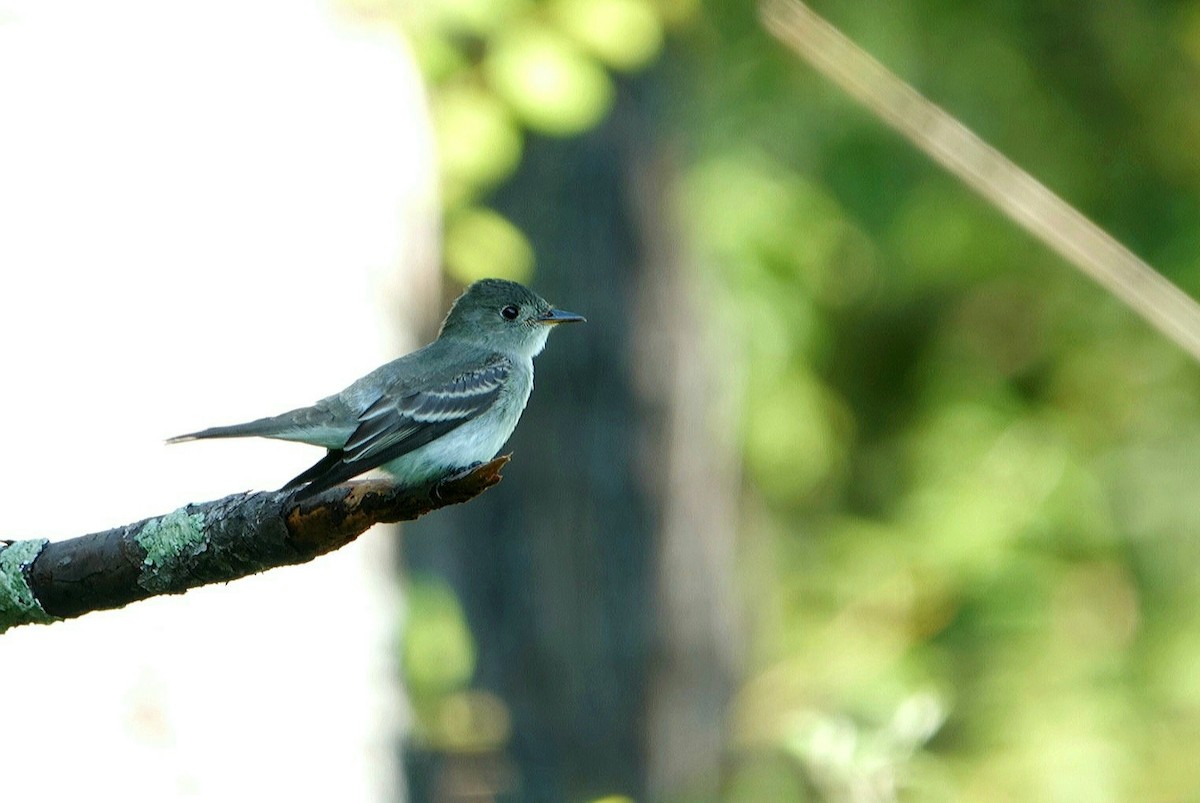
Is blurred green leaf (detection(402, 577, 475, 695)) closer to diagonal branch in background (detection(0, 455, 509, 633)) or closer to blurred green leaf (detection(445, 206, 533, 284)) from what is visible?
blurred green leaf (detection(445, 206, 533, 284))

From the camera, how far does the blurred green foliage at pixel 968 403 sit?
9.08 metres

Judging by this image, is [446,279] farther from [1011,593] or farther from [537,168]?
[1011,593]

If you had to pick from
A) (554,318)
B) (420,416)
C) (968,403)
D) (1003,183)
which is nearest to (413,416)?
(420,416)

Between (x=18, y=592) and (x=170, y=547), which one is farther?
(x=18, y=592)

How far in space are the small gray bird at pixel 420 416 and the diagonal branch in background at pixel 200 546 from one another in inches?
10.1

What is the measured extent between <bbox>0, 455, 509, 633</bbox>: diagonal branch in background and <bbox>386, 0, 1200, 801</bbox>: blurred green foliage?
15.3ft

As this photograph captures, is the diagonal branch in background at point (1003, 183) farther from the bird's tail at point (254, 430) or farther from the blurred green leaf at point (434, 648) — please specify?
the blurred green leaf at point (434, 648)

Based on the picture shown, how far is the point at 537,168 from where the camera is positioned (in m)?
6.16

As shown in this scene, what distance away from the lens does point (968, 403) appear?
10.3 metres

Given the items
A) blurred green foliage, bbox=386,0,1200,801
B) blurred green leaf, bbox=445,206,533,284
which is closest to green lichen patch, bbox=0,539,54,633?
blurred green leaf, bbox=445,206,533,284

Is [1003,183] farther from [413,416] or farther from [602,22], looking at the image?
[413,416]

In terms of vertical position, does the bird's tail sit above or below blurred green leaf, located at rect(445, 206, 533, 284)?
below

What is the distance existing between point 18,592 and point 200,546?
1.58ft

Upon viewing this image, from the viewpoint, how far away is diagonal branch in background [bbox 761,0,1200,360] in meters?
2.70
